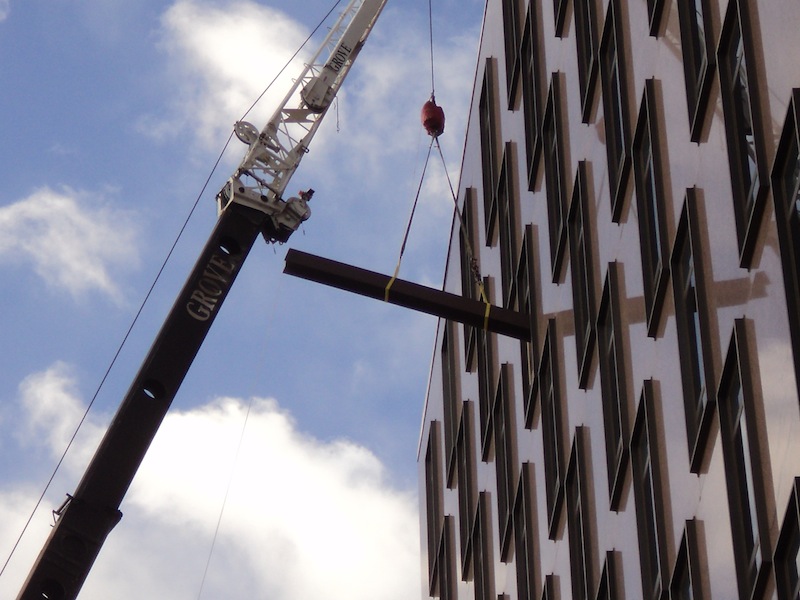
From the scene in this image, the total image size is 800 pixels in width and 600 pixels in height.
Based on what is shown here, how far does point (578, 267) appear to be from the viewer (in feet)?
104

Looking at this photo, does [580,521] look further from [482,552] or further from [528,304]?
[482,552]

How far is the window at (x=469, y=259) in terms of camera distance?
43.9m

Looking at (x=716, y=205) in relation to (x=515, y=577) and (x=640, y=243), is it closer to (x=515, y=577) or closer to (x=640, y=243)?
(x=640, y=243)

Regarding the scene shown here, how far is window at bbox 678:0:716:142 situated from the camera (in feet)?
76.2

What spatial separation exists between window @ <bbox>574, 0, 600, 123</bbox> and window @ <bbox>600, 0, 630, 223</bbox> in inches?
29.3

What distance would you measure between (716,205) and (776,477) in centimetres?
472

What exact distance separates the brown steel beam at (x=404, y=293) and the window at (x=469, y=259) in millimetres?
6871

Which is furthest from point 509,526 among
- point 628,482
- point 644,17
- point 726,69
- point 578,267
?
point 726,69

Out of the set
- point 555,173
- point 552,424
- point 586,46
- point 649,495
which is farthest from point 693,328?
point 555,173

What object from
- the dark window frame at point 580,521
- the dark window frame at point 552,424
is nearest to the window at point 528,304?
the dark window frame at point 552,424

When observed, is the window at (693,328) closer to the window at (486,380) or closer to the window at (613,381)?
the window at (613,381)

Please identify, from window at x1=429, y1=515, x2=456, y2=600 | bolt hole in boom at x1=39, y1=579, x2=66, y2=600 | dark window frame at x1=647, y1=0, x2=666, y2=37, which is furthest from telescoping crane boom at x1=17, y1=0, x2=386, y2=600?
dark window frame at x1=647, y1=0, x2=666, y2=37

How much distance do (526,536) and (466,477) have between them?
914 centimetres

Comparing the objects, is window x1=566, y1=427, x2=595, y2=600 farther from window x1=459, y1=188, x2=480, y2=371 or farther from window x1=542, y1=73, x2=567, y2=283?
window x1=459, y1=188, x2=480, y2=371
